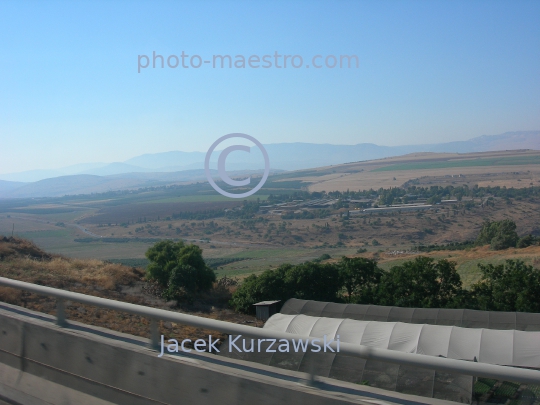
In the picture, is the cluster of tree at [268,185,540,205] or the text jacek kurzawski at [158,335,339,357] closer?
the text jacek kurzawski at [158,335,339,357]

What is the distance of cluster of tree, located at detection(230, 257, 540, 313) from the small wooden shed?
1.13 metres

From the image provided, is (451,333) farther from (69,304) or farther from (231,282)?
(231,282)

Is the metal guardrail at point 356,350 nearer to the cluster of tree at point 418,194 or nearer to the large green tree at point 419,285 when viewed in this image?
the large green tree at point 419,285

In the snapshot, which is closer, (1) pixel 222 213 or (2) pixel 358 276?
(2) pixel 358 276

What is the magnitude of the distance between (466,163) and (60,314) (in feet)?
438

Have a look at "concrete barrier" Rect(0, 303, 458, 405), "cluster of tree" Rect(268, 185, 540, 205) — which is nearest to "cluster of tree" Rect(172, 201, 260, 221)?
"cluster of tree" Rect(268, 185, 540, 205)

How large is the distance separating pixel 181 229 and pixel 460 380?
52.2 meters

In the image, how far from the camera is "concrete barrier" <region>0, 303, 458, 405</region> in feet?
10.6

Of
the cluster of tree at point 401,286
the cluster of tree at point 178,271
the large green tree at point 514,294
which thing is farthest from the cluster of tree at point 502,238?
the cluster of tree at point 178,271

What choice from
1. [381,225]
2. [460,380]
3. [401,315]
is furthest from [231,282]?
[381,225]

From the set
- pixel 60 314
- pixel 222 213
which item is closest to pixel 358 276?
pixel 60 314

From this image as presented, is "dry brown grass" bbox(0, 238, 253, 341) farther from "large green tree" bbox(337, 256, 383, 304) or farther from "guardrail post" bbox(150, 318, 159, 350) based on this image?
"guardrail post" bbox(150, 318, 159, 350)

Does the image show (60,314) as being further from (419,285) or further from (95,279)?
(419,285)

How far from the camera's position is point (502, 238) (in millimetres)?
44312
